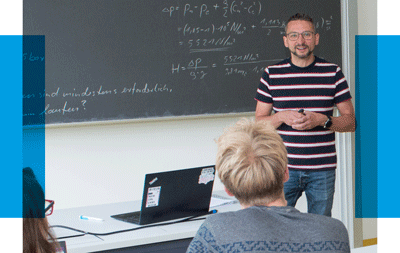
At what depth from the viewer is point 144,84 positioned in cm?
318

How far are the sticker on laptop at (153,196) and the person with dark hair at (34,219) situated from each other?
26.9 inches

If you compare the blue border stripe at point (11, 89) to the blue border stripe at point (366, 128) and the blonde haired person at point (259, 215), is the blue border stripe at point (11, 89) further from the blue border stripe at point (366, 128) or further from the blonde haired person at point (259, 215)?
the blue border stripe at point (366, 128)

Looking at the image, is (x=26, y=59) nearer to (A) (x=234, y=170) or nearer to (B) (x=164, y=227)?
(B) (x=164, y=227)

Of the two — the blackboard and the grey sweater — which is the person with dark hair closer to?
the grey sweater

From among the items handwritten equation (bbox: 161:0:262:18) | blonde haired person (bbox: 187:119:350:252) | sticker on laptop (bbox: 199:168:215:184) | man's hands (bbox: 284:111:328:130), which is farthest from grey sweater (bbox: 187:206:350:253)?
handwritten equation (bbox: 161:0:262:18)

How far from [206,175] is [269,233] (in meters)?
0.90

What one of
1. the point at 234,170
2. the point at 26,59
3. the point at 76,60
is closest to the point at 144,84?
the point at 76,60

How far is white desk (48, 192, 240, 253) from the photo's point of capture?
1806 mm

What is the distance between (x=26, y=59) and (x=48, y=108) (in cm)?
33

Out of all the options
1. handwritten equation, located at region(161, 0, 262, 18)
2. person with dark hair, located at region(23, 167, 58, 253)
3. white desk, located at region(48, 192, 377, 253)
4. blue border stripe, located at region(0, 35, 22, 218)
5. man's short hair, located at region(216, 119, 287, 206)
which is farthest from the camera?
handwritten equation, located at region(161, 0, 262, 18)

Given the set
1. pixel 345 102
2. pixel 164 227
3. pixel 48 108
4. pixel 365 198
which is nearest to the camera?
pixel 164 227

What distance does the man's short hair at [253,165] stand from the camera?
4.19 ft

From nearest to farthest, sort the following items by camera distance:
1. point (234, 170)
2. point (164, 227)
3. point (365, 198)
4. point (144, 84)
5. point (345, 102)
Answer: point (234, 170), point (164, 227), point (345, 102), point (144, 84), point (365, 198)

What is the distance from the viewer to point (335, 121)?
8.67 ft
